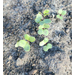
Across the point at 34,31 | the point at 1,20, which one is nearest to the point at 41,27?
the point at 34,31

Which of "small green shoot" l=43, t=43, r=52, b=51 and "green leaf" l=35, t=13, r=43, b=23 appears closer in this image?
"small green shoot" l=43, t=43, r=52, b=51

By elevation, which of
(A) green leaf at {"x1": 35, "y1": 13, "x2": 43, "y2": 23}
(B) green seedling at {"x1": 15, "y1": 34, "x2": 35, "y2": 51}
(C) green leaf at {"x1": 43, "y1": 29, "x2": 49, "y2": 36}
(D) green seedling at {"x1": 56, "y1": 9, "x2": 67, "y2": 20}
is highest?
(D) green seedling at {"x1": 56, "y1": 9, "x2": 67, "y2": 20}

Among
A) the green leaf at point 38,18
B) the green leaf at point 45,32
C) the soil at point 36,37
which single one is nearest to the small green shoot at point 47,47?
the soil at point 36,37

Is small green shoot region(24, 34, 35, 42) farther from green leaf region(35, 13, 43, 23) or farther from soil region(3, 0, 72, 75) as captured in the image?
green leaf region(35, 13, 43, 23)

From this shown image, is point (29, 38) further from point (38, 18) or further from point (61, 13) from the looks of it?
point (61, 13)

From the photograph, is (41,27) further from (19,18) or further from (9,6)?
(9,6)

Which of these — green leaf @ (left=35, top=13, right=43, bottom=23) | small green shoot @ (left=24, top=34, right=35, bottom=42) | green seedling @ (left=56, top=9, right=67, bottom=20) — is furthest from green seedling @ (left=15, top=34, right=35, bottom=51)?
green seedling @ (left=56, top=9, right=67, bottom=20)

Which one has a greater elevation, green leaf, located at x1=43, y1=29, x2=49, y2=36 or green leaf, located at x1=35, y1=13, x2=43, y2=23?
green leaf, located at x1=35, y1=13, x2=43, y2=23

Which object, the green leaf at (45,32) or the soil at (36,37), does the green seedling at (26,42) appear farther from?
the green leaf at (45,32)

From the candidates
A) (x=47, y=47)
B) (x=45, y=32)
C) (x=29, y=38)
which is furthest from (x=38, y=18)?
(x=47, y=47)
